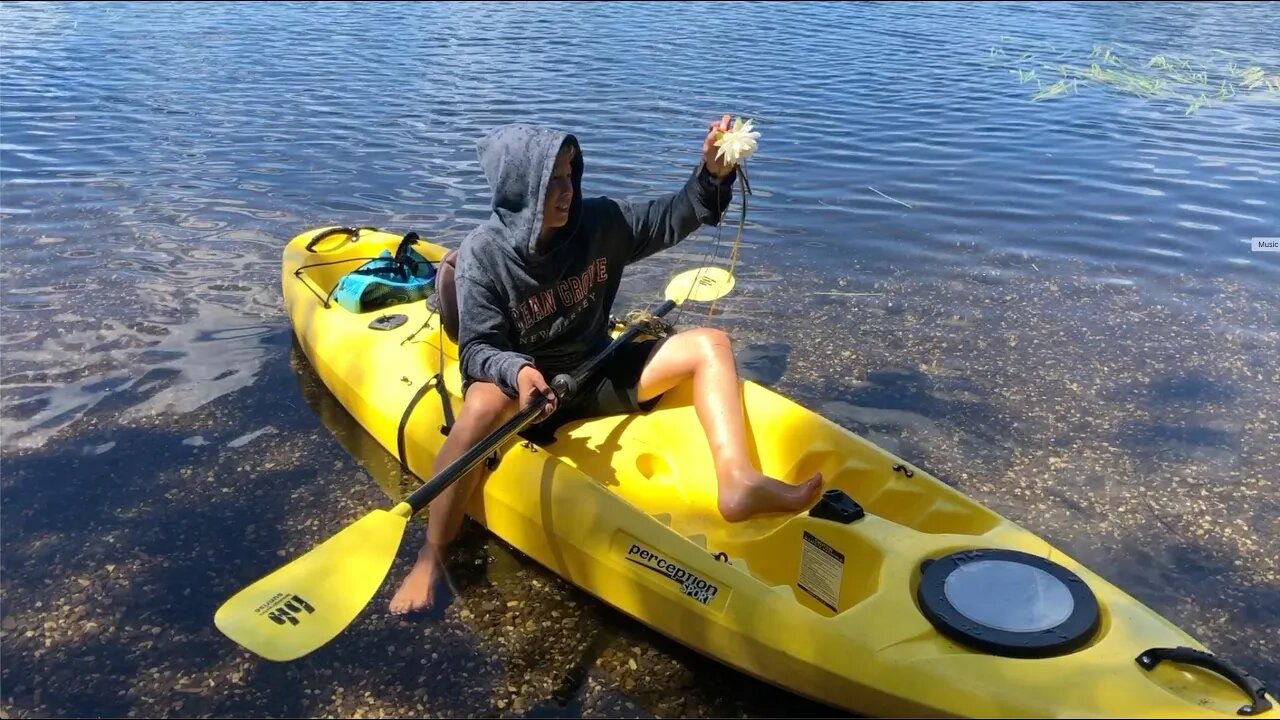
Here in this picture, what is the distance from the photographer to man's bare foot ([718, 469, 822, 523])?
3.37 meters

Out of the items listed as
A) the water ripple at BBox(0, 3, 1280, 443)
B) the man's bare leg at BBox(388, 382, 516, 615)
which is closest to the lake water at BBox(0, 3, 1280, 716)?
the water ripple at BBox(0, 3, 1280, 443)

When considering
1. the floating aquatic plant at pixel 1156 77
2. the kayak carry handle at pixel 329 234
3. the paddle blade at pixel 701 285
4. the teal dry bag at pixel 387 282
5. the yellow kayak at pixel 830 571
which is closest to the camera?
the yellow kayak at pixel 830 571

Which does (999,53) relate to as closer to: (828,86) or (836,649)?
Result: (828,86)

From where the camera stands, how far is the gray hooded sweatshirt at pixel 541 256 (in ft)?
11.1

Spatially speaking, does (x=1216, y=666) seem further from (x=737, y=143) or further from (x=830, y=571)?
(x=737, y=143)

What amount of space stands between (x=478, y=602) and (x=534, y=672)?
1.38 ft

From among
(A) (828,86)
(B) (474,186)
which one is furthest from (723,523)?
(A) (828,86)

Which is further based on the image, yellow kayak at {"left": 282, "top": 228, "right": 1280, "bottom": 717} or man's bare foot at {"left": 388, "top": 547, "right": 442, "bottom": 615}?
man's bare foot at {"left": 388, "top": 547, "right": 442, "bottom": 615}

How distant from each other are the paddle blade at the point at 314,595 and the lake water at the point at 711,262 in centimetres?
43

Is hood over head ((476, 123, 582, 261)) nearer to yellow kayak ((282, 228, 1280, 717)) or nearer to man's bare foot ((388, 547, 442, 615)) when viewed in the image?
yellow kayak ((282, 228, 1280, 717))

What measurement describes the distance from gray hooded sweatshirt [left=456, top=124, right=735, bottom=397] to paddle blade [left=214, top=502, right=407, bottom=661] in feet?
2.27

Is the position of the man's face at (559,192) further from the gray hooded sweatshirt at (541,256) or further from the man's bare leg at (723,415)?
the man's bare leg at (723,415)

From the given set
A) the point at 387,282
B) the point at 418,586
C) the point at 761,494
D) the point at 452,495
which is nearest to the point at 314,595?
the point at 418,586

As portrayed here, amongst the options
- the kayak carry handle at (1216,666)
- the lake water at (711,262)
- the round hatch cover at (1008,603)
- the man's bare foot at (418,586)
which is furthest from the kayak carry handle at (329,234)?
the kayak carry handle at (1216,666)
